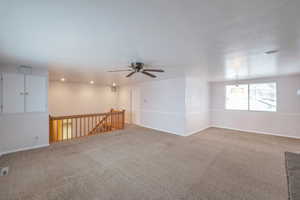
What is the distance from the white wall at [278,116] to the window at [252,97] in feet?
0.58

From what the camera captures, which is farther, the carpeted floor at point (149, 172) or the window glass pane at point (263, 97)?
the window glass pane at point (263, 97)

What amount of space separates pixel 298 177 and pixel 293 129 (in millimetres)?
3647

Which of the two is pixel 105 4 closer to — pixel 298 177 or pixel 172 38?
pixel 172 38

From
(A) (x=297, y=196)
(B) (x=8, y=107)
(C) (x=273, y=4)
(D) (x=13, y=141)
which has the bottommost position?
(A) (x=297, y=196)

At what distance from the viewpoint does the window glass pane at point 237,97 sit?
19.7ft

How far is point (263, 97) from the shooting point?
5543 mm

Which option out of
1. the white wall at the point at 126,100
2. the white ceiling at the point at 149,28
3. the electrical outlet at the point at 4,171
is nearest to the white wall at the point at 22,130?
the electrical outlet at the point at 4,171

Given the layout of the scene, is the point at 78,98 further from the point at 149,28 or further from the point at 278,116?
the point at 278,116

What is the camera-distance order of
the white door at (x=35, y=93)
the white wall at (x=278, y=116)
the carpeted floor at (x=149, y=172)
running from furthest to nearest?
the white wall at (x=278, y=116) < the white door at (x=35, y=93) < the carpeted floor at (x=149, y=172)

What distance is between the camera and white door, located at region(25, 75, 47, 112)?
12.2ft

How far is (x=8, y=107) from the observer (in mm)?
3467

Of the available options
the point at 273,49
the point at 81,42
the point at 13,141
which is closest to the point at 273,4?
the point at 273,49

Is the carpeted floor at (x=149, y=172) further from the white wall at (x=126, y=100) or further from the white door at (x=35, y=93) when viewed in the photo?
the white wall at (x=126, y=100)

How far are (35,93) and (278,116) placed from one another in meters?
8.66
